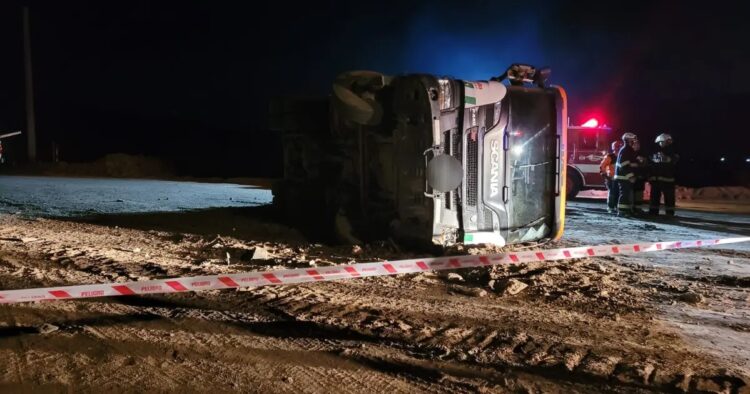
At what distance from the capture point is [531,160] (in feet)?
25.9

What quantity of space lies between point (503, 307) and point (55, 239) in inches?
253

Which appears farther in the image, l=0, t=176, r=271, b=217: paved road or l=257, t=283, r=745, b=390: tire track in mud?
l=0, t=176, r=271, b=217: paved road

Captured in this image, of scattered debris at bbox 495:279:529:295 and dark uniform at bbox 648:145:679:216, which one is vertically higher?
dark uniform at bbox 648:145:679:216

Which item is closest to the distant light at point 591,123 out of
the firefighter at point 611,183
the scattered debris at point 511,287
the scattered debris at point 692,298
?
the firefighter at point 611,183

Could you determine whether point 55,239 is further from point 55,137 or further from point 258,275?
point 55,137

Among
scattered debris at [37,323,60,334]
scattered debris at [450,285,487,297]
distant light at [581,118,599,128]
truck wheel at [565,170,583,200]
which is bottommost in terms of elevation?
scattered debris at [37,323,60,334]


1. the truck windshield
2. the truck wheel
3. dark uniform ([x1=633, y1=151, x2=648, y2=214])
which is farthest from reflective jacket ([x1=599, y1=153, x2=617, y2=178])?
the truck windshield

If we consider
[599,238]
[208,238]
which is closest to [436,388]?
[208,238]

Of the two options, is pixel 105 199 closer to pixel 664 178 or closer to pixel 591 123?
pixel 664 178

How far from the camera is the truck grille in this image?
7.25 m

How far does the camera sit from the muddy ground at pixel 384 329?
367cm

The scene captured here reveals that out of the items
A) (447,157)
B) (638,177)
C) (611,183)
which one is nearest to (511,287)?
(447,157)

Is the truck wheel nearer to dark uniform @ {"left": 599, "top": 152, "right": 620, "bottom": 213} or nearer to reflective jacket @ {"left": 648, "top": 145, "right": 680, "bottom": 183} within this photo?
dark uniform @ {"left": 599, "top": 152, "right": 620, "bottom": 213}

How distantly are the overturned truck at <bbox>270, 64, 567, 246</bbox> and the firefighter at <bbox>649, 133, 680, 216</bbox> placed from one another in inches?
221
